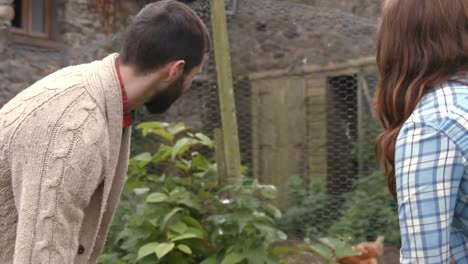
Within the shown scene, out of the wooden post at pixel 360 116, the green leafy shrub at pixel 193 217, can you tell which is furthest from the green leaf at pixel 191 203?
the wooden post at pixel 360 116

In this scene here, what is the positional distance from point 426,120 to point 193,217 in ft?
8.14

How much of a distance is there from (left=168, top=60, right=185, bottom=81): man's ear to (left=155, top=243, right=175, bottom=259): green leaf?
1.42 m

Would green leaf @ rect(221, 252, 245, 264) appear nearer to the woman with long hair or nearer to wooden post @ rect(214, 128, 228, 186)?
wooden post @ rect(214, 128, 228, 186)

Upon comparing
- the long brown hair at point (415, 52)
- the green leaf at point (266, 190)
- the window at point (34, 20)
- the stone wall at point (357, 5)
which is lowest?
the window at point (34, 20)

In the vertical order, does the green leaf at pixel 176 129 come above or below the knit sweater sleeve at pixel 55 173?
below

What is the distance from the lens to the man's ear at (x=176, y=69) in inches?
92.7

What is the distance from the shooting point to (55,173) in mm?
2059

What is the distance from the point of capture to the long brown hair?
166cm

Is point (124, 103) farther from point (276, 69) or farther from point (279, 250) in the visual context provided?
point (276, 69)

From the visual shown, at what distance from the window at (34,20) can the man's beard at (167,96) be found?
5155mm

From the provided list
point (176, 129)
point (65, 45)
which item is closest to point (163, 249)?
point (176, 129)

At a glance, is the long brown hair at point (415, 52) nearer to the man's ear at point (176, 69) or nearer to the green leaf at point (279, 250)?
the man's ear at point (176, 69)

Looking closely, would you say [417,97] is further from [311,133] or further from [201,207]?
[311,133]

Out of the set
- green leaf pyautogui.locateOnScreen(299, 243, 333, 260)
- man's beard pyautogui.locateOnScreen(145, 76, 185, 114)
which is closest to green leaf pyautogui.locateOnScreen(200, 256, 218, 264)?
green leaf pyautogui.locateOnScreen(299, 243, 333, 260)
